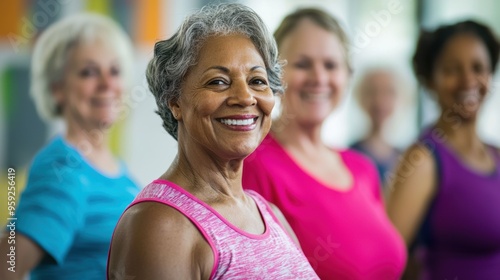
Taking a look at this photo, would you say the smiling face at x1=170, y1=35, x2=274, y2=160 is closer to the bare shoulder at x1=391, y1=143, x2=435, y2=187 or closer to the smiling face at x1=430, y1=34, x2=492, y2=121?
the bare shoulder at x1=391, y1=143, x2=435, y2=187

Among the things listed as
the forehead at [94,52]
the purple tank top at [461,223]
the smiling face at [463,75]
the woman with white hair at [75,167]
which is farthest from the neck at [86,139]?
the smiling face at [463,75]

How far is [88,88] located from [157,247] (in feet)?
2.74

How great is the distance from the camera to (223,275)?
1.03m

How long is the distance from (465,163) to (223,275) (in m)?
1.12

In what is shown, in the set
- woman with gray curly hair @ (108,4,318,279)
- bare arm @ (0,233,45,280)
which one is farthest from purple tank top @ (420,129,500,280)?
bare arm @ (0,233,45,280)

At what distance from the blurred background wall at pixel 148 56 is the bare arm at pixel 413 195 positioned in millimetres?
624

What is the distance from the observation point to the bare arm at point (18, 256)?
1391 millimetres

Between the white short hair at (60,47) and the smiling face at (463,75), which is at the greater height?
the white short hair at (60,47)

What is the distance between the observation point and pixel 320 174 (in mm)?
1639

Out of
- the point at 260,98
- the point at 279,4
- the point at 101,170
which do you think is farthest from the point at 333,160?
the point at 279,4

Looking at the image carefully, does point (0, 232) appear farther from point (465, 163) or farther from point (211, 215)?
point (465, 163)

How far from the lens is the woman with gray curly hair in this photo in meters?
1.01

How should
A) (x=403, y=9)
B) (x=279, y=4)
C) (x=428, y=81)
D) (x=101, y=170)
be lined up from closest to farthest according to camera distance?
1. (x=101, y=170)
2. (x=428, y=81)
3. (x=279, y=4)
4. (x=403, y=9)

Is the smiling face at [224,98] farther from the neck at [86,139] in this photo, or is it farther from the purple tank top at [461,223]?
the purple tank top at [461,223]
